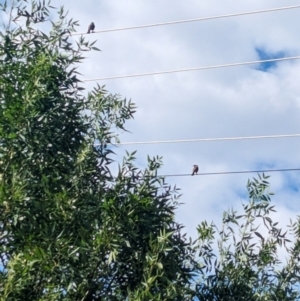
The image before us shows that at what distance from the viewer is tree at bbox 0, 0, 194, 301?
24.9 ft

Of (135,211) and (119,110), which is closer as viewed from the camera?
(135,211)

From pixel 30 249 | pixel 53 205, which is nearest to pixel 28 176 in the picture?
pixel 53 205

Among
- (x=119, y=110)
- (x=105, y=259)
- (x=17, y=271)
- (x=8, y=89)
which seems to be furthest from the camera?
(x=119, y=110)

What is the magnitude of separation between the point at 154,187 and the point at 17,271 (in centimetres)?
207

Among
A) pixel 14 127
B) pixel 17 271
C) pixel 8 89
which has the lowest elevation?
pixel 17 271

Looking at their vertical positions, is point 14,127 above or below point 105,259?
above

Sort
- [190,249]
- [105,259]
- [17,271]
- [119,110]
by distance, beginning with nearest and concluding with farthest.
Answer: [17,271] < [105,259] < [190,249] < [119,110]

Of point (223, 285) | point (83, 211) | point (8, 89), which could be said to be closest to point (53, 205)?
point (83, 211)

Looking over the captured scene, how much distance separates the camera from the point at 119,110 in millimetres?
10305

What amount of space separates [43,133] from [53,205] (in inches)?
30.8

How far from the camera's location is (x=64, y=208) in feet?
26.7

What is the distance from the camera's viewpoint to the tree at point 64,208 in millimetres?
7602

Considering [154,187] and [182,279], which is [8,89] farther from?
[182,279]

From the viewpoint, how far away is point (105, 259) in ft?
25.7
